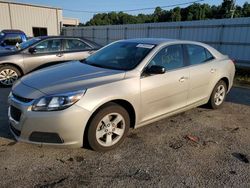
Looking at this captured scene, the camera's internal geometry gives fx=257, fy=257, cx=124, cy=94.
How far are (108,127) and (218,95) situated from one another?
3.00 m

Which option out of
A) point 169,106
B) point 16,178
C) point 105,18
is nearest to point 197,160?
point 169,106

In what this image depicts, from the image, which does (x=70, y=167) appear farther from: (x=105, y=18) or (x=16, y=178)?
(x=105, y=18)

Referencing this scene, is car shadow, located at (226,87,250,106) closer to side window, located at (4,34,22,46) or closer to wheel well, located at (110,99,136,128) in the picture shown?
wheel well, located at (110,99,136,128)

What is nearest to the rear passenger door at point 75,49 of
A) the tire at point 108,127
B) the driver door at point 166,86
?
the driver door at point 166,86

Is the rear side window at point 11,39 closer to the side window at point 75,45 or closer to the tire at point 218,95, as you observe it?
the side window at point 75,45

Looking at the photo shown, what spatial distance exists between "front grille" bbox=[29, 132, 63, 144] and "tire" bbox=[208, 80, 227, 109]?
338 centimetres

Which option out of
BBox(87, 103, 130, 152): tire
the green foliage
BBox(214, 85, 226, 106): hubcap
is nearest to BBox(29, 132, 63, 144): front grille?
BBox(87, 103, 130, 152): tire

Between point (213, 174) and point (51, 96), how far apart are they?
217cm

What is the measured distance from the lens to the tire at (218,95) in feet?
17.4

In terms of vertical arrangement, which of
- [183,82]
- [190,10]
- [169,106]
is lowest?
[169,106]

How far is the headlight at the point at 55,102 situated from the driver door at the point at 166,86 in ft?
3.60

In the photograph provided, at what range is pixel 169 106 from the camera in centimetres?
426

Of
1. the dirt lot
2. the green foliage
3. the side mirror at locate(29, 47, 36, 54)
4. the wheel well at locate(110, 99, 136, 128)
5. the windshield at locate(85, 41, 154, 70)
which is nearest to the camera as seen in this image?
the dirt lot

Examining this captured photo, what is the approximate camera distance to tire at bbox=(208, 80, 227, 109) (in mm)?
5305
